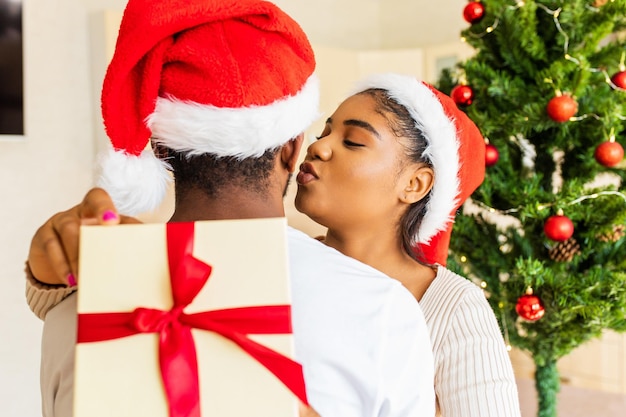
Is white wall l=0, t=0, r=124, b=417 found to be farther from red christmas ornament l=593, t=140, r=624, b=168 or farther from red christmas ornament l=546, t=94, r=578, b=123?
red christmas ornament l=593, t=140, r=624, b=168

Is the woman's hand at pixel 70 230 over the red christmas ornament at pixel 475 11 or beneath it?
beneath

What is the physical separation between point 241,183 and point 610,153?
115 cm

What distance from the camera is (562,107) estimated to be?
1494 mm

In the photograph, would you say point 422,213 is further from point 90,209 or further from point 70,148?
point 70,148

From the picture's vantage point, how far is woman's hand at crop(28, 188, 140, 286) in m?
0.58

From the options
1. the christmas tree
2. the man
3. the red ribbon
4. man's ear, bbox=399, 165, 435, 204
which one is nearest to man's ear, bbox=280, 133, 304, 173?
the man

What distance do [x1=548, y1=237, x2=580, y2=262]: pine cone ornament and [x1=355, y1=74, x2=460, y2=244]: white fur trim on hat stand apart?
49cm

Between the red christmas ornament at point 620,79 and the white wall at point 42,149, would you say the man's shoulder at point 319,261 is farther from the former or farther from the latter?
the white wall at point 42,149

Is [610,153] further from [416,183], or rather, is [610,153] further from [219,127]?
[219,127]

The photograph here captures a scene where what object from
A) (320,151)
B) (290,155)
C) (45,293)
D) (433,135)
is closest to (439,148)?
(433,135)

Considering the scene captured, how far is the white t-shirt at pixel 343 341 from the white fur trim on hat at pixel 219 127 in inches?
5.2

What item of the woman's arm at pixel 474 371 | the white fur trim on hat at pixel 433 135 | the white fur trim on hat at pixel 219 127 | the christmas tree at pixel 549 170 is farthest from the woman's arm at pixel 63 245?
the christmas tree at pixel 549 170

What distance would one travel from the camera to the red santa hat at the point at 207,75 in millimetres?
673

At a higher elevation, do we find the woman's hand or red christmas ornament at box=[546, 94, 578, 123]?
red christmas ornament at box=[546, 94, 578, 123]
